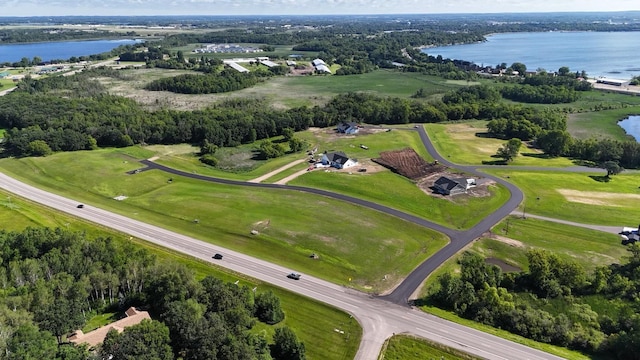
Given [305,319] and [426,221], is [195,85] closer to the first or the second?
[426,221]

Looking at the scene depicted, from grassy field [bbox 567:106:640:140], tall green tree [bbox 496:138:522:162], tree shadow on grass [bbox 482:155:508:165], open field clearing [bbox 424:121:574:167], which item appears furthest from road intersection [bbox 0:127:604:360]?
grassy field [bbox 567:106:640:140]

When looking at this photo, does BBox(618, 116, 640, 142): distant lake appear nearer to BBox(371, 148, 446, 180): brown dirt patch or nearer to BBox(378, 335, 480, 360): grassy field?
BBox(371, 148, 446, 180): brown dirt patch

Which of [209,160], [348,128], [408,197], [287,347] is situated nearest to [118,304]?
[287,347]

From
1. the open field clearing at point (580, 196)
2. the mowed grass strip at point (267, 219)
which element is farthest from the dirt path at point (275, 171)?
the open field clearing at point (580, 196)

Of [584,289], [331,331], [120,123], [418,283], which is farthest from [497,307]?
[120,123]

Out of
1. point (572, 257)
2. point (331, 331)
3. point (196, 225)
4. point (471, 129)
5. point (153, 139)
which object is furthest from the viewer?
point (471, 129)

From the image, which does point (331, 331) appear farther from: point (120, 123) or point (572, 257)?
point (120, 123)
